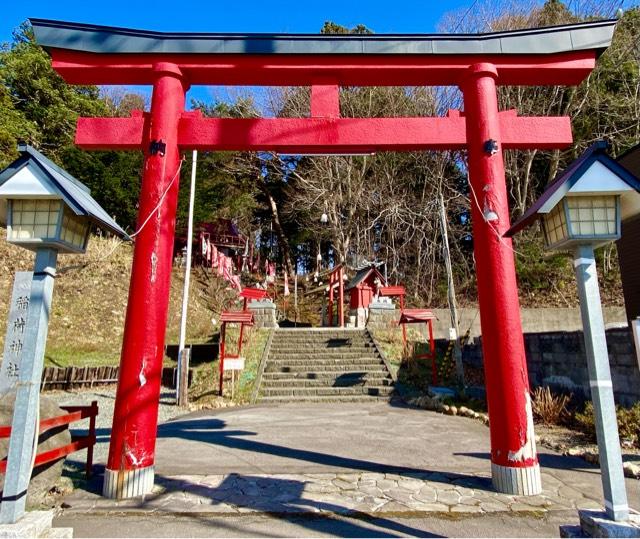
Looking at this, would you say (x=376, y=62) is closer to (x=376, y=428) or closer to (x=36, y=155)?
(x=36, y=155)

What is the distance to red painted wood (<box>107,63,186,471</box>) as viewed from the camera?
4.20 metres

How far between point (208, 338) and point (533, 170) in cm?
1982

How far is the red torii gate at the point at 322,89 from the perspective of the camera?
15.3ft

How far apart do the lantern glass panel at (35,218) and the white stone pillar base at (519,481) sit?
15.4 ft

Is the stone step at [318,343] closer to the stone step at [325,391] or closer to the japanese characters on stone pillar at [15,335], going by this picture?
the stone step at [325,391]

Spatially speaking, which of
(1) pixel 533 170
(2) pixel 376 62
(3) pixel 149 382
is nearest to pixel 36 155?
(3) pixel 149 382

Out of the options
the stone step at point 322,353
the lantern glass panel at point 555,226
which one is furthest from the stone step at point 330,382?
the lantern glass panel at point 555,226

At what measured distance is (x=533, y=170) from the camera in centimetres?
2291

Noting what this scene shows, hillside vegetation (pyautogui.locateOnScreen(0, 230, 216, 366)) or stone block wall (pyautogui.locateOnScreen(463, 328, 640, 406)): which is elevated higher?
hillside vegetation (pyautogui.locateOnScreen(0, 230, 216, 366))

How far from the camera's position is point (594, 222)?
9.96 feet

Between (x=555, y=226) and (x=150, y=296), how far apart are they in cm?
401

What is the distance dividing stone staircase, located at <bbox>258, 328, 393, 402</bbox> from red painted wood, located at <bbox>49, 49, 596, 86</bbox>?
27.2 feet

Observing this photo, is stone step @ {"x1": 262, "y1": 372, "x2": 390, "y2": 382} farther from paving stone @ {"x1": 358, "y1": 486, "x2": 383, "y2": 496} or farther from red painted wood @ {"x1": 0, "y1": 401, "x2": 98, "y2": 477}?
paving stone @ {"x1": 358, "y1": 486, "x2": 383, "y2": 496}

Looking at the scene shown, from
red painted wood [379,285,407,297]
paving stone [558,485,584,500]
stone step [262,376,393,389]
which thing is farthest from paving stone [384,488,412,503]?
red painted wood [379,285,407,297]
